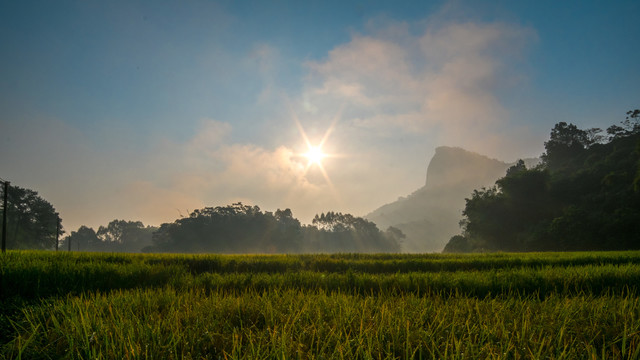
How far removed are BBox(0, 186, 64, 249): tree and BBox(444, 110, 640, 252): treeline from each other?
7829cm

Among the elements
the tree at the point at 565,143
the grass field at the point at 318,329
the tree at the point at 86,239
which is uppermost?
the tree at the point at 565,143

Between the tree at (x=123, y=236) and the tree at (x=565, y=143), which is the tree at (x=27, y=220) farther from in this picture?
the tree at (x=565, y=143)

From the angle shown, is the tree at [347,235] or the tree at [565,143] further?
the tree at [347,235]

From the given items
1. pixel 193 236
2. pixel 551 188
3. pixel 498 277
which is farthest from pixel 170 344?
pixel 193 236

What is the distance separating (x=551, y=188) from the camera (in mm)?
42219

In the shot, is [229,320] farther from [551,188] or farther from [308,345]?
[551,188]

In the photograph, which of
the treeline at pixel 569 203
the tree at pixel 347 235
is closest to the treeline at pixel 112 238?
the tree at pixel 347 235

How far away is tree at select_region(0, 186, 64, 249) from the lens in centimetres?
5605

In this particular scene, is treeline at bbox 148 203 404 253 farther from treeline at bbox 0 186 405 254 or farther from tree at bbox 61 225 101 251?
tree at bbox 61 225 101 251

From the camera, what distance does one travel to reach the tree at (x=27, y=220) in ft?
184

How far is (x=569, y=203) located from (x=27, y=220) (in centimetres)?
9524

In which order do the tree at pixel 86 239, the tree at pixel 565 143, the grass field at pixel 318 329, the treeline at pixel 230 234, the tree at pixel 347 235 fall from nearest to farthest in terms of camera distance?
the grass field at pixel 318 329
the tree at pixel 565 143
the treeline at pixel 230 234
the tree at pixel 347 235
the tree at pixel 86 239

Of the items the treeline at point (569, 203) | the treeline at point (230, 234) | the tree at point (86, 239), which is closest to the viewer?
the treeline at point (569, 203)

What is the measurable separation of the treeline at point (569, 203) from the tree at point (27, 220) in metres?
78.3
